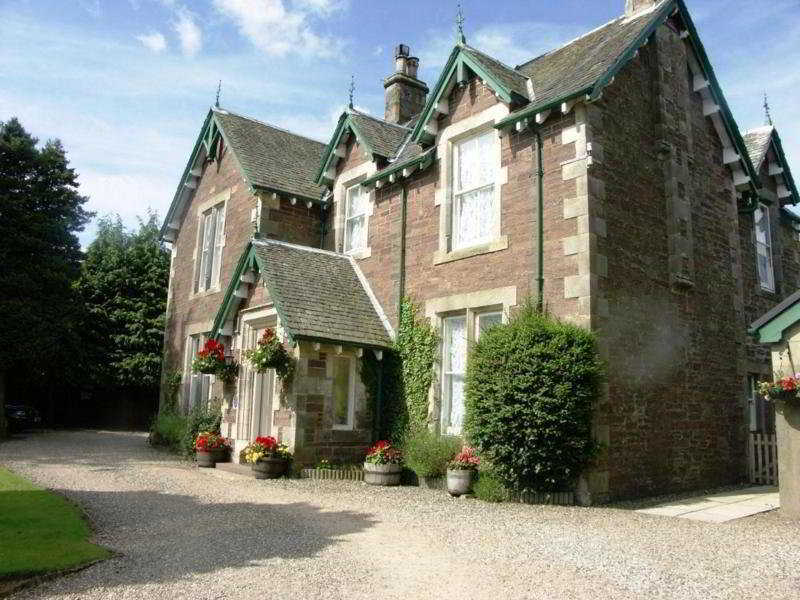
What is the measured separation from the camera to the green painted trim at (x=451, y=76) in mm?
12523

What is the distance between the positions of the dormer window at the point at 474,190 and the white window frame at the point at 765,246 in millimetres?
7601

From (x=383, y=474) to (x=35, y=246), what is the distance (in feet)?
56.3

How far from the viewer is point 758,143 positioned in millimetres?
17484

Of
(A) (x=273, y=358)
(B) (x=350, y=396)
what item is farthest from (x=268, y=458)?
(B) (x=350, y=396)

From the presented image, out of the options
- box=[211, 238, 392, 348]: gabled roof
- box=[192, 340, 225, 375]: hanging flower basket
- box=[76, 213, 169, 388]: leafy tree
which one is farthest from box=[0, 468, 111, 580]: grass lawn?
box=[76, 213, 169, 388]: leafy tree

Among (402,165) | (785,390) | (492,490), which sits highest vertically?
(402,165)

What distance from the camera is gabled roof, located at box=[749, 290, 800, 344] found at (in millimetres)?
10281

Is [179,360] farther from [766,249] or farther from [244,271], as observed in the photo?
[766,249]

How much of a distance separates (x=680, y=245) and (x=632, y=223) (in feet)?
4.73

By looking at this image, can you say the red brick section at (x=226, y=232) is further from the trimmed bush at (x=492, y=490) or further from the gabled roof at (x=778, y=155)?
the gabled roof at (x=778, y=155)

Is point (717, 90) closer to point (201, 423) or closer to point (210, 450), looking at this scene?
point (210, 450)

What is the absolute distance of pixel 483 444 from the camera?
1055 cm

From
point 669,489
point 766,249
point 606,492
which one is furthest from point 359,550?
point 766,249

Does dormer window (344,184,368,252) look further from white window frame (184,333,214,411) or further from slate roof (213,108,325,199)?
white window frame (184,333,214,411)
